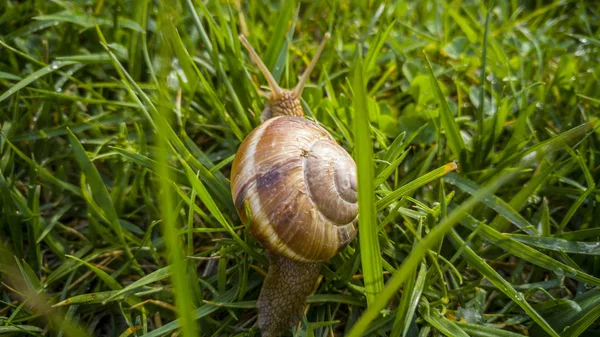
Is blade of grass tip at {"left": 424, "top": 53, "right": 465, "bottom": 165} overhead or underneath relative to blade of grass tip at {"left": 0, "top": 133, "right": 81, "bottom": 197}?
overhead

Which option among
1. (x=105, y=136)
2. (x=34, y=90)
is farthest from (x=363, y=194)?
(x=34, y=90)

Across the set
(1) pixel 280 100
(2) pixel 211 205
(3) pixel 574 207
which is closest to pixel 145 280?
(2) pixel 211 205

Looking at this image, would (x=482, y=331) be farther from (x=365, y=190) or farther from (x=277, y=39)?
(x=277, y=39)

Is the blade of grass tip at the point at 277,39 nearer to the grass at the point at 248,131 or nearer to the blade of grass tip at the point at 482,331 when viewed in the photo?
the grass at the point at 248,131

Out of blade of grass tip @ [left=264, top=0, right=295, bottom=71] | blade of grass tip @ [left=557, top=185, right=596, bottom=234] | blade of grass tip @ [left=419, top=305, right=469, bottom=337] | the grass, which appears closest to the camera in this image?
blade of grass tip @ [left=419, top=305, right=469, bottom=337]

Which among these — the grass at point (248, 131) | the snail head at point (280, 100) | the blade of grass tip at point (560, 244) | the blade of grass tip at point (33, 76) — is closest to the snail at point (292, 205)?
the grass at point (248, 131)

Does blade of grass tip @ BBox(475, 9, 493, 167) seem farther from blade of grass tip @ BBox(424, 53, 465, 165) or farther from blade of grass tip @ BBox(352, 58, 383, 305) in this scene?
blade of grass tip @ BBox(352, 58, 383, 305)

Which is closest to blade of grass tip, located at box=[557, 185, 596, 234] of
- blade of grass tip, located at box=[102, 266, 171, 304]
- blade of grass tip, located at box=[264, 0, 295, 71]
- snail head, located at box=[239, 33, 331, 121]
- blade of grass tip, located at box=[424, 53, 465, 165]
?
blade of grass tip, located at box=[424, 53, 465, 165]
